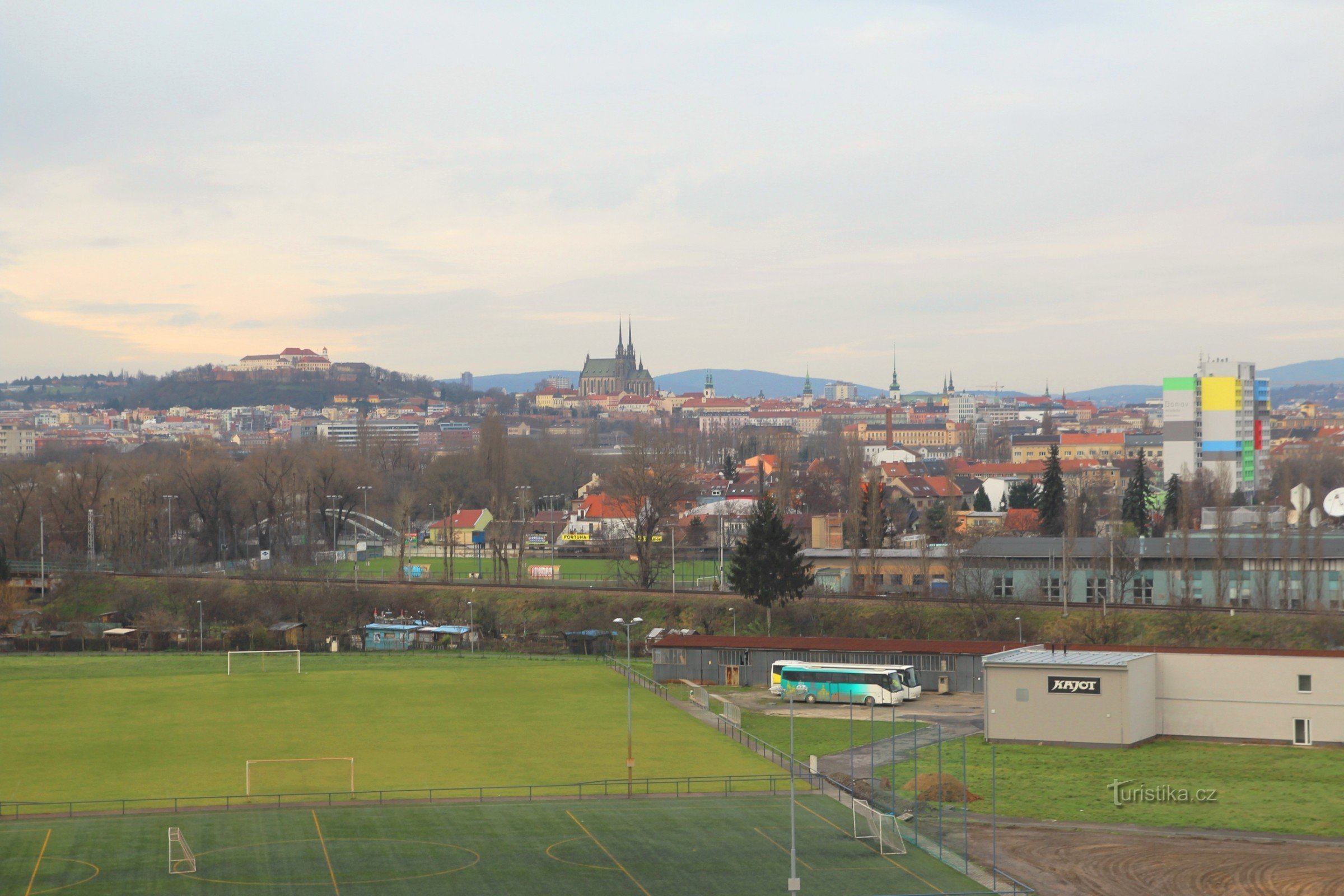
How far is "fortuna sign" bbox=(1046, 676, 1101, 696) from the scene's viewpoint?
124 ft

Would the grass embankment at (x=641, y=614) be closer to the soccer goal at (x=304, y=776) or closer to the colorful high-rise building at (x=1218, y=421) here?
the soccer goal at (x=304, y=776)

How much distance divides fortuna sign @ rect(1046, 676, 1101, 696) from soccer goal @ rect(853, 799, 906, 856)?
34.8 ft

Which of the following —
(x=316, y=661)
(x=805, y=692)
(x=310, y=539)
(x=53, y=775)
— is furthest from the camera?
(x=310, y=539)

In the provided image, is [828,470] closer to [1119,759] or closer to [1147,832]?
[1119,759]

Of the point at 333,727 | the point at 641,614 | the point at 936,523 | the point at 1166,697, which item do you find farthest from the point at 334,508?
the point at 1166,697

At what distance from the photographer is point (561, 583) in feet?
254

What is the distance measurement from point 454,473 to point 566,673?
7040 centimetres

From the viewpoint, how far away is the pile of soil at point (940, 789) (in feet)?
102

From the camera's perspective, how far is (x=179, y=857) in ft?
85.9

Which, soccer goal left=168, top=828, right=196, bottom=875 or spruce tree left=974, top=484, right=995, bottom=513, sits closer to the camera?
soccer goal left=168, top=828, right=196, bottom=875

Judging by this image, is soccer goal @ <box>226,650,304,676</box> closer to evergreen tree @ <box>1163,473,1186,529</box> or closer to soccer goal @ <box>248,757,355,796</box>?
soccer goal @ <box>248,757,355,796</box>

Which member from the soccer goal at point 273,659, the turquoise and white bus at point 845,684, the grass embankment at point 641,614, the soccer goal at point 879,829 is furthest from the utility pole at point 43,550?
the soccer goal at point 879,829

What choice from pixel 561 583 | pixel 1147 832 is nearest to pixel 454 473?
pixel 561 583

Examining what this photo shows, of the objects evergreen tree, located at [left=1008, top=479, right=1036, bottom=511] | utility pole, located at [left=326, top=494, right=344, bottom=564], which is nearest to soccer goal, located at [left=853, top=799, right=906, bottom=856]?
utility pole, located at [left=326, top=494, right=344, bottom=564]
